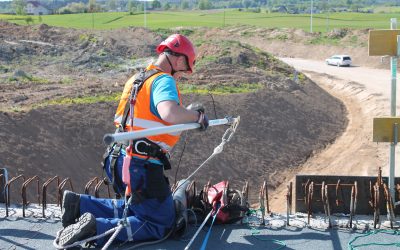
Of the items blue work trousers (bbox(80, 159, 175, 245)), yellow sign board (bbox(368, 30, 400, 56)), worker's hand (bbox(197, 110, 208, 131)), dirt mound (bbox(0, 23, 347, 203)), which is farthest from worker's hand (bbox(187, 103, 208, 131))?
dirt mound (bbox(0, 23, 347, 203))

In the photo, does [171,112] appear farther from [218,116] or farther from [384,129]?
[218,116]

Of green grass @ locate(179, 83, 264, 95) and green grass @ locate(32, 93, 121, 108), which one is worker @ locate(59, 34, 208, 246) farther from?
green grass @ locate(179, 83, 264, 95)

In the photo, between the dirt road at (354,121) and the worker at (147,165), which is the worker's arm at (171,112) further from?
the dirt road at (354,121)

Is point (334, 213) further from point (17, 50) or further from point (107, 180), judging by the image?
point (17, 50)

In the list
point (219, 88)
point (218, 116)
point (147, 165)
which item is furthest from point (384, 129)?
point (219, 88)

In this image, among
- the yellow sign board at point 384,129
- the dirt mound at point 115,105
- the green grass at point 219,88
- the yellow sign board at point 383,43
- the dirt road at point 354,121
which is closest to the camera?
the yellow sign board at point 383,43

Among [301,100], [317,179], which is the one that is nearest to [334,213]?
[317,179]

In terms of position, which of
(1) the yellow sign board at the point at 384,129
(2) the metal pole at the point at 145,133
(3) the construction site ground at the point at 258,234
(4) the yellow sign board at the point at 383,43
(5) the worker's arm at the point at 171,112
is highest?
(4) the yellow sign board at the point at 383,43

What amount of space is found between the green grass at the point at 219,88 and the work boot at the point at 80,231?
18.1m

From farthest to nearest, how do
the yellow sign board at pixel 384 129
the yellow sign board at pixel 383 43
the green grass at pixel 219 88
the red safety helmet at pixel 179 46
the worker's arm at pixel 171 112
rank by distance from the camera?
1. the green grass at pixel 219 88
2. the yellow sign board at pixel 384 129
3. the yellow sign board at pixel 383 43
4. the red safety helmet at pixel 179 46
5. the worker's arm at pixel 171 112

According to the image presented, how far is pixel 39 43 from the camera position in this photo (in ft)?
117

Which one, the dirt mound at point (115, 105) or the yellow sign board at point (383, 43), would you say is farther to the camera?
the dirt mound at point (115, 105)

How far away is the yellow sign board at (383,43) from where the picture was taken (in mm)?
6844

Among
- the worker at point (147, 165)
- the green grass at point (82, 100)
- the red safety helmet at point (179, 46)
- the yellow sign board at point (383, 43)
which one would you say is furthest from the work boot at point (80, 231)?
the green grass at point (82, 100)
